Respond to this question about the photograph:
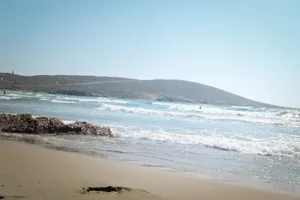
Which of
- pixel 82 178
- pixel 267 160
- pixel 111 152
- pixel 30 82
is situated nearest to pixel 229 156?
pixel 267 160

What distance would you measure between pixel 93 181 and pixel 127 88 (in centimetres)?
11543

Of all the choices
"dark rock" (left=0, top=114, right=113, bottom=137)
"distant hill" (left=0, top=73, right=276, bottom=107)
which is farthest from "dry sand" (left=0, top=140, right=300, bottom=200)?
"distant hill" (left=0, top=73, right=276, bottom=107)

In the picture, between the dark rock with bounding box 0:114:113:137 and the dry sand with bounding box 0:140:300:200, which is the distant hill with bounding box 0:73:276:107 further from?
the dry sand with bounding box 0:140:300:200

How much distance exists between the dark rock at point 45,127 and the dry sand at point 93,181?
5.49 meters

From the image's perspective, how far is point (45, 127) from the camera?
13406mm

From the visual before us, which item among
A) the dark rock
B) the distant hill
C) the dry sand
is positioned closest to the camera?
the dry sand

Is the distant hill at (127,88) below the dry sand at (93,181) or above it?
above

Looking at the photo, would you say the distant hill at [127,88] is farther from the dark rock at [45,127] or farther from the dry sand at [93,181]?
the dry sand at [93,181]

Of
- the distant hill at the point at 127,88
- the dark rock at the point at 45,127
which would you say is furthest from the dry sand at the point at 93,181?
the distant hill at the point at 127,88

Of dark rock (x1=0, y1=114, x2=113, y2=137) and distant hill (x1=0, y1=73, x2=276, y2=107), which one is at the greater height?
distant hill (x1=0, y1=73, x2=276, y2=107)

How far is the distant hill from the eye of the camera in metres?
111

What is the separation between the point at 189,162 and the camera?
348 inches

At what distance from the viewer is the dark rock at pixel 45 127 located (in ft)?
43.2

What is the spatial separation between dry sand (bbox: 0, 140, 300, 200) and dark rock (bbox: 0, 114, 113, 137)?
5485 mm
